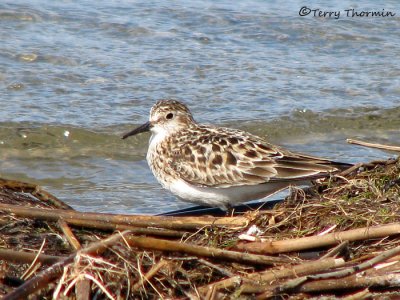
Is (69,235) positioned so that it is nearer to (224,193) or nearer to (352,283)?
(352,283)

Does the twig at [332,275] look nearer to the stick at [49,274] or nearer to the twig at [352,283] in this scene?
the twig at [352,283]

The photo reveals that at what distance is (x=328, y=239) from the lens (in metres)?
4.66

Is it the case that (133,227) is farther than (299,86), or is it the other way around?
(299,86)

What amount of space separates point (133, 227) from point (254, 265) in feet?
2.28

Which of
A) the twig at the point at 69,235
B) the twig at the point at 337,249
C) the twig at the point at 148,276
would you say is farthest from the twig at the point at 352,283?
the twig at the point at 69,235

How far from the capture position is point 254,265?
179 inches

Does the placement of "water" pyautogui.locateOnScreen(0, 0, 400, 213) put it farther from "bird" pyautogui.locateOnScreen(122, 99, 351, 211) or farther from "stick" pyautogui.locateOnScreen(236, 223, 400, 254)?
"stick" pyautogui.locateOnScreen(236, 223, 400, 254)

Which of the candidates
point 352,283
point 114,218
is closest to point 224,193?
point 114,218

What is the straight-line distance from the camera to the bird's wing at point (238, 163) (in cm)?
611

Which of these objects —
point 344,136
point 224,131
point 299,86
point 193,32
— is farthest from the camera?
point 193,32

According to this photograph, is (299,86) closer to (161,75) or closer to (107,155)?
(161,75)

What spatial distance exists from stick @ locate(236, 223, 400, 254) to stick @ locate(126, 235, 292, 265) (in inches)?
4.5

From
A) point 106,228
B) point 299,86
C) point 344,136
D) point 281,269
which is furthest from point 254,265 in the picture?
point 299,86

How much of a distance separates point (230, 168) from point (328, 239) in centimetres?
164
